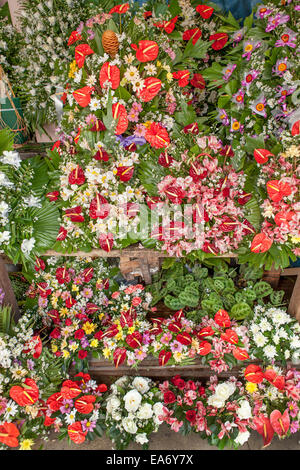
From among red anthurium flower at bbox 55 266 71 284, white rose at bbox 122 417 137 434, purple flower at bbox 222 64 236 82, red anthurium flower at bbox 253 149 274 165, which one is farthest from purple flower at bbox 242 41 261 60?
white rose at bbox 122 417 137 434

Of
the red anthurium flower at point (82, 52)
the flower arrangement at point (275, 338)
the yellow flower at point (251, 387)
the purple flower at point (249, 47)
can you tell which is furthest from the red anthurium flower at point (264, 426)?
the red anthurium flower at point (82, 52)

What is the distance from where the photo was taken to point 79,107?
5.78ft

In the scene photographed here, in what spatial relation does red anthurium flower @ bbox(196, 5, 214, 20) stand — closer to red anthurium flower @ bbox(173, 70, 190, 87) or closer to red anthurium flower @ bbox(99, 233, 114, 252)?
red anthurium flower @ bbox(173, 70, 190, 87)

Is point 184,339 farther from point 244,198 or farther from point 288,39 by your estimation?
point 288,39

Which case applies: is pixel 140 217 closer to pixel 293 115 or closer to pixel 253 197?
pixel 253 197

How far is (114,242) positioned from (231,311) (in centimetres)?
95

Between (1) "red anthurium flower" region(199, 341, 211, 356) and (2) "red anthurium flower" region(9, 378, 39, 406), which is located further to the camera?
(1) "red anthurium flower" region(199, 341, 211, 356)

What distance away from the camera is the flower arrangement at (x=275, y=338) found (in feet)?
6.38

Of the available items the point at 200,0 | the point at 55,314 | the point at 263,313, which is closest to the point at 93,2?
the point at 200,0

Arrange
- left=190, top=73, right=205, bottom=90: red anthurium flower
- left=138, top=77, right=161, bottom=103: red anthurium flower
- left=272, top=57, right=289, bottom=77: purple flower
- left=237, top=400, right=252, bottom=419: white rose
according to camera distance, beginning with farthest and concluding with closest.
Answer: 1. left=190, top=73, right=205, bottom=90: red anthurium flower
2. left=237, top=400, right=252, bottom=419: white rose
3. left=272, top=57, right=289, bottom=77: purple flower
4. left=138, top=77, right=161, bottom=103: red anthurium flower

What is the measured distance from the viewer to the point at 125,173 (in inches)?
61.3

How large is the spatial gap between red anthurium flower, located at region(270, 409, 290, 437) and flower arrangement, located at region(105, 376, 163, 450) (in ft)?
2.16

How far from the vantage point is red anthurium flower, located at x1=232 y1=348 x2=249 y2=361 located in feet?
6.26

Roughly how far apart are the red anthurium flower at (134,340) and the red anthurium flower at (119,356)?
2.5 inches
